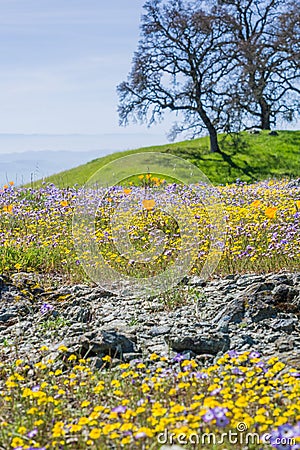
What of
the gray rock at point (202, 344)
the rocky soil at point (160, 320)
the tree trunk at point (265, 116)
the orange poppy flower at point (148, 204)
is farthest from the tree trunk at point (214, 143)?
the gray rock at point (202, 344)

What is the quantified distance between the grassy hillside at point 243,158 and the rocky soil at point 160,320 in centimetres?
1474

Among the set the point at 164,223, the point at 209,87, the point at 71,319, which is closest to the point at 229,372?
the point at 71,319

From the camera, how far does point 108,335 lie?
181 inches

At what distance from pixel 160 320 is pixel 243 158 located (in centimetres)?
1948

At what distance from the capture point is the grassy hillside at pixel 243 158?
870 inches

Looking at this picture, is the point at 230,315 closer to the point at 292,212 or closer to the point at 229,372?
the point at 229,372

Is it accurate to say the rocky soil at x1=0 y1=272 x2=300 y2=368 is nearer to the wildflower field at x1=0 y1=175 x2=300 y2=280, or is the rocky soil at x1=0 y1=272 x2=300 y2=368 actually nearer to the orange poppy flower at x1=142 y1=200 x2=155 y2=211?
the wildflower field at x1=0 y1=175 x2=300 y2=280

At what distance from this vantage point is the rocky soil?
4574mm

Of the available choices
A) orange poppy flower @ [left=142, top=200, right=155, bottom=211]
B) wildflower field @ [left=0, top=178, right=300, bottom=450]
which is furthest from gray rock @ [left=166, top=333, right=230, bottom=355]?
orange poppy flower @ [left=142, top=200, right=155, bottom=211]

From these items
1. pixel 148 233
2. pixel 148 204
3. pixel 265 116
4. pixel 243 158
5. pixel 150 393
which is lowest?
pixel 150 393

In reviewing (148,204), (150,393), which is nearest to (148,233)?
(148,204)

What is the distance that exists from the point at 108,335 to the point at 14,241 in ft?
13.0

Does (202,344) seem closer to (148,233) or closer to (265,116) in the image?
(148,233)

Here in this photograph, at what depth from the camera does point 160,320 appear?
5.41 meters
